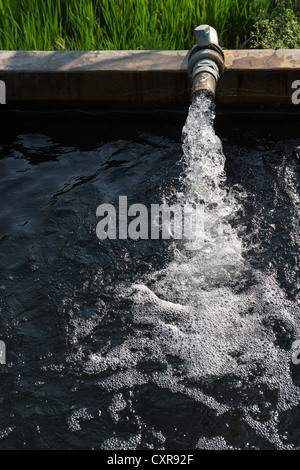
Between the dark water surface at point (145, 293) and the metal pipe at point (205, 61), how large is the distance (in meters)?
0.48

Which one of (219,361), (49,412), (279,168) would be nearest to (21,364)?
(49,412)

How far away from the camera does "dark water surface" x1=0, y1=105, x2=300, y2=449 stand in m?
2.81

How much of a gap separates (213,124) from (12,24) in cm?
199

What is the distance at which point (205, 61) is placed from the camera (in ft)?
13.6

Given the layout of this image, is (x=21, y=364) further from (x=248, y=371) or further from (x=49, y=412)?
(x=248, y=371)

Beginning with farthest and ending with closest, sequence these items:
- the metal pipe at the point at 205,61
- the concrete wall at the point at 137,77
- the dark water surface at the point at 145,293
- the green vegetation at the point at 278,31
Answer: the green vegetation at the point at 278,31 < the concrete wall at the point at 137,77 < the metal pipe at the point at 205,61 < the dark water surface at the point at 145,293

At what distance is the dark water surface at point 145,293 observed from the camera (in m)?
2.81

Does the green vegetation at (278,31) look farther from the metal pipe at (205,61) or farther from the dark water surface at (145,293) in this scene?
the metal pipe at (205,61)

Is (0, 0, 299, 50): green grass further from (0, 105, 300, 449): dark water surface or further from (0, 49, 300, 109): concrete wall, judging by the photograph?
(0, 105, 300, 449): dark water surface

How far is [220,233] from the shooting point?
12.7 feet

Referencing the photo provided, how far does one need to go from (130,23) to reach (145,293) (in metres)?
2.71

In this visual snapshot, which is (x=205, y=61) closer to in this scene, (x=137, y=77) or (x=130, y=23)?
(x=137, y=77)

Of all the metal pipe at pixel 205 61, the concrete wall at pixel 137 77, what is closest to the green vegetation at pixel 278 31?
the concrete wall at pixel 137 77

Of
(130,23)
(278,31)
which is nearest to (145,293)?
(130,23)
